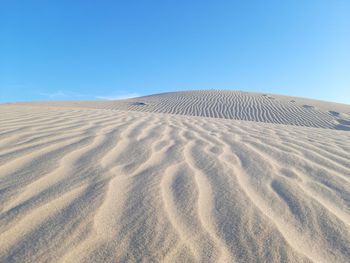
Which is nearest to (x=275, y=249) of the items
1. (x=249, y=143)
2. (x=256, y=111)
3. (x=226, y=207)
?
(x=226, y=207)

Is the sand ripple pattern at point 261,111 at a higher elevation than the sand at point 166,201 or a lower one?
lower

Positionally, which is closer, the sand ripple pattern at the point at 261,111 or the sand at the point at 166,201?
the sand at the point at 166,201

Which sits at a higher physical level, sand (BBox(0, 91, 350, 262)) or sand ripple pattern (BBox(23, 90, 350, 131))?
sand (BBox(0, 91, 350, 262))

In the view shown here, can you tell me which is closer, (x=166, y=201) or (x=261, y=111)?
(x=166, y=201)

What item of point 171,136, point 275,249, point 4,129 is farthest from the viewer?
point 171,136

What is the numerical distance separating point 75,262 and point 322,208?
4.56 ft

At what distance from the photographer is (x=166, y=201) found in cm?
165

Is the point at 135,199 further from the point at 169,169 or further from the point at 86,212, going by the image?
the point at 169,169

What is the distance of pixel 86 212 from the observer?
4.85 feet

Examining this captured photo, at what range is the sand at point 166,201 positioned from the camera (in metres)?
1.24

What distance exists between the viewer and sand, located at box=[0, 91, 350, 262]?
1240 mm

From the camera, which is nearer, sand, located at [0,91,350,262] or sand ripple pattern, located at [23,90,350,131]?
sand, located at [0,91,350,262]

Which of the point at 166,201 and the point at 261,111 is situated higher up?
the point at 166,201

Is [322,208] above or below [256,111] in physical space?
above
